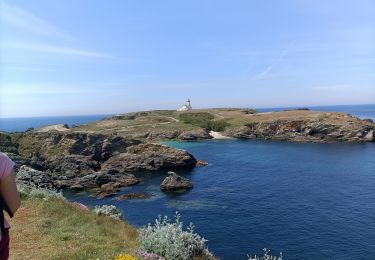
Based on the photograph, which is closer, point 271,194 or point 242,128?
point 271,194

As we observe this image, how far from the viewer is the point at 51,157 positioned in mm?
86875

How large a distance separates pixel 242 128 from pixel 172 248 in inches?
4970

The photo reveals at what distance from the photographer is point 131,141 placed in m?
98.3

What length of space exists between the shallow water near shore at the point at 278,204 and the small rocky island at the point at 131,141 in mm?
5550

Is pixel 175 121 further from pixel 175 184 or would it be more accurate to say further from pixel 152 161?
pixel 175 184

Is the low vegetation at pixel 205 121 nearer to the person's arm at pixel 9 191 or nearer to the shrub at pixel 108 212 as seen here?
the shrub at pixel 108 212

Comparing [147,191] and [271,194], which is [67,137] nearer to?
[147,191]

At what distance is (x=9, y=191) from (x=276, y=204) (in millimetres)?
49060

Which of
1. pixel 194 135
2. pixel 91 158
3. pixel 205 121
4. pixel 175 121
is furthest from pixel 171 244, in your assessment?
pixel 175 121

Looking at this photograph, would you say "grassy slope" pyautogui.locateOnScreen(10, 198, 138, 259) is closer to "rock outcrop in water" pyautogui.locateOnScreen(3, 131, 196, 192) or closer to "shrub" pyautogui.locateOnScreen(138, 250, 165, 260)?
"shrub" pyautogui.locateOnScreen(138, 250, 165, 260)

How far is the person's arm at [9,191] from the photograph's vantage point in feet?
19.3

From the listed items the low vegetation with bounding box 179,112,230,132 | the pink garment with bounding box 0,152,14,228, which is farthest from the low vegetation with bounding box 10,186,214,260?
the low vegetation with bounding box 179,112,230,132

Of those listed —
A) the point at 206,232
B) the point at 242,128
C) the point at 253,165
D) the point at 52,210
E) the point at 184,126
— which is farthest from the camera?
the point at 184,126

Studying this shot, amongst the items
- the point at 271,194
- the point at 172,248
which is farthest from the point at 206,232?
the point at 172,248
